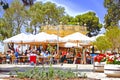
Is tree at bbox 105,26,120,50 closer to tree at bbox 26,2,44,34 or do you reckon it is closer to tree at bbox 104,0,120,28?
tree at bbox 104,0,120,28

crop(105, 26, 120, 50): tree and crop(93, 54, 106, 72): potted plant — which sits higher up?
crop(105, 26, 120, 50): tree

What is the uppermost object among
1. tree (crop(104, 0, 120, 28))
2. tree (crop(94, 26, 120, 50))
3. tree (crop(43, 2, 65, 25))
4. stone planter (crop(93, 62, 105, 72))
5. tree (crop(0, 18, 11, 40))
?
tree (crop(43, 2, 65, 25))

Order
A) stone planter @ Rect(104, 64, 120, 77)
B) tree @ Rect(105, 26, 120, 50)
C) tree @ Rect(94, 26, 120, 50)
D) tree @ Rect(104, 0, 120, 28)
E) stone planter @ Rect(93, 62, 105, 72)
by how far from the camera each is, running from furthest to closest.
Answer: tree @ Rect(104, 0, 120, 28), tree @ Rect(105, 26, 120, 50), tree @ Rect(94, 26, 120, 50), stone planter @ Rect(93, 62, 105, 72), stone planter @ Rect(104, 64, 120, 77)

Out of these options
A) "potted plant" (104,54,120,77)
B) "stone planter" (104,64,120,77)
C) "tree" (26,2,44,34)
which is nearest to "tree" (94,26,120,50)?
"potted plant" (104,54,120,77)

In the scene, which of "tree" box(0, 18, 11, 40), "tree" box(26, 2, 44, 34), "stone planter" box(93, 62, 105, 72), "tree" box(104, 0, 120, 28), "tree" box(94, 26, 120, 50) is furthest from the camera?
"tree" box(26, 2, 44, 34)

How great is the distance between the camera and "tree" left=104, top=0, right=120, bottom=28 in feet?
166

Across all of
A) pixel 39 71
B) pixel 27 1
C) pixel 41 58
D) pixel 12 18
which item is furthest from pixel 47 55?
pixel 12 18

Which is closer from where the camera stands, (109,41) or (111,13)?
(109,41)

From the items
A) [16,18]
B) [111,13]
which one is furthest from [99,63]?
[16,18]

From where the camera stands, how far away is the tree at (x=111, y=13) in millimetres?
50703

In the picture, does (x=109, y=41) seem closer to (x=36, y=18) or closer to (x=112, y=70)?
(x=112, y=70)

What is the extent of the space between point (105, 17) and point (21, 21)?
1466cm

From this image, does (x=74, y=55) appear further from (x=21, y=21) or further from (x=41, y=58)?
(x=21, y=21)

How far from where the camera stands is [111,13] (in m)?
52.0
